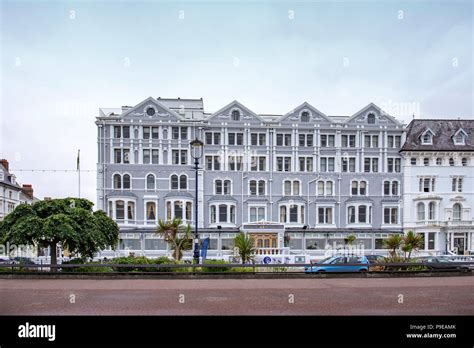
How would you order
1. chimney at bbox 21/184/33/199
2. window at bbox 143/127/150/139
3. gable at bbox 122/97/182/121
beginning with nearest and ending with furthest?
1. gable at bbox 122/97/182/121
2. window at bbox 143/127/150/139
3. chimney at bbox 21/184/33/199

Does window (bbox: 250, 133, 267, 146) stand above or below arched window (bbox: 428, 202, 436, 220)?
above

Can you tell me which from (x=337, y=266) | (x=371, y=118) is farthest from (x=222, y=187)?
(x=337, y=266)

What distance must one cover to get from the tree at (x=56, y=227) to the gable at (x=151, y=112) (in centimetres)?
2271

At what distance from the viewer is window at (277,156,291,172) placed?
1892 inches

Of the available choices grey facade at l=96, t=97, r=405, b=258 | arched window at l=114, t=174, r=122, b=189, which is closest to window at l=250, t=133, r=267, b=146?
grey facade at l=96, t=97, r=405, b=258

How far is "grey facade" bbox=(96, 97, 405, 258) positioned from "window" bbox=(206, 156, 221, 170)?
0.11 metres

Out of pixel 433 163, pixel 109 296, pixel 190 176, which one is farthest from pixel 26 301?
pixel 433 163

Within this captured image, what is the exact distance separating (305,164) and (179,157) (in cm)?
1389

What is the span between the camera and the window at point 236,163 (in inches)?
1882

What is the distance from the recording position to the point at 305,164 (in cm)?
4822

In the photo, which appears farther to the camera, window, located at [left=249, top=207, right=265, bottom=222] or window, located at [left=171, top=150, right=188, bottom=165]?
window, located at [left=249, top=207, right=265, bottom=222]

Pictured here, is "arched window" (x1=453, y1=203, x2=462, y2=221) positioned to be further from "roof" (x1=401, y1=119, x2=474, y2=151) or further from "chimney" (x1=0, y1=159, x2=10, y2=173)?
"chimney" (x1=0, y1=159, x2=10, y2=173)
